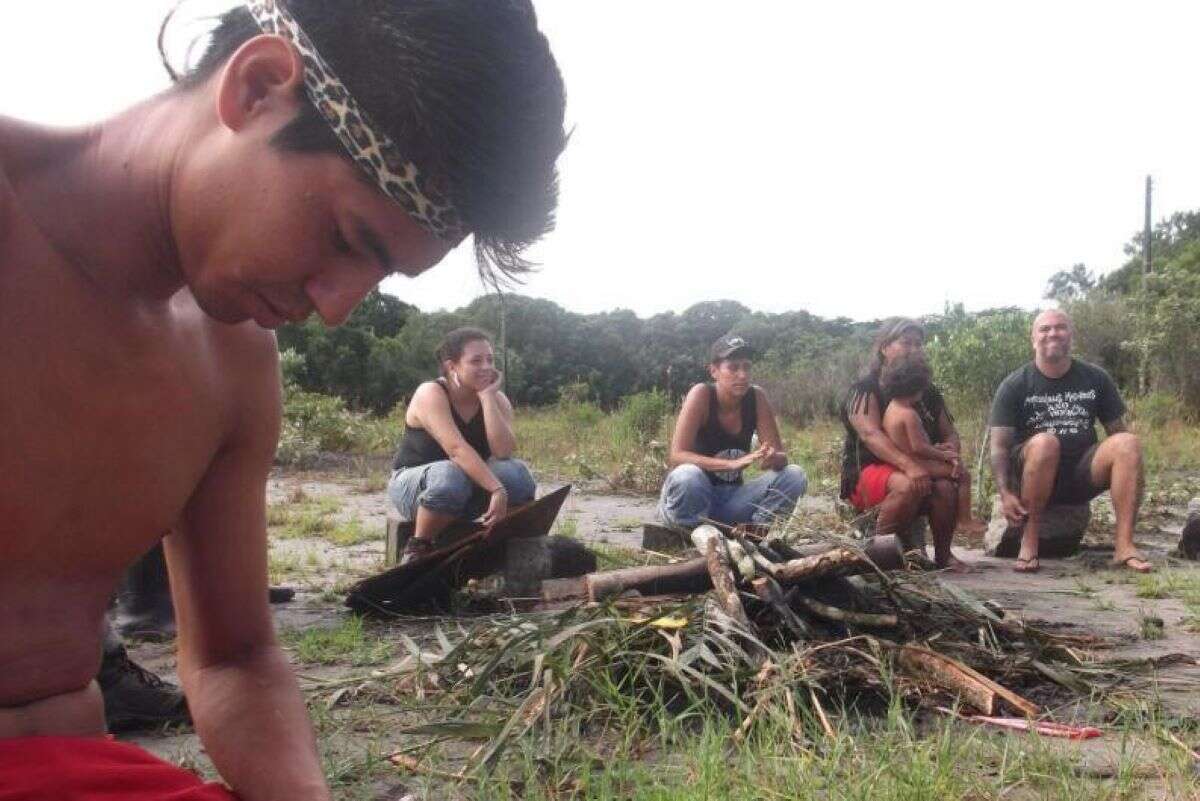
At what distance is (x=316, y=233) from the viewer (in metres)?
1.22

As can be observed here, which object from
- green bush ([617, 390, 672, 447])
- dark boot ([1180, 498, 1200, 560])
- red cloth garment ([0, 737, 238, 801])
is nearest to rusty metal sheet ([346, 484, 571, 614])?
red cloth garment ([0, 737, 238, 801])

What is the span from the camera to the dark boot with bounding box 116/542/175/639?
4.26 m

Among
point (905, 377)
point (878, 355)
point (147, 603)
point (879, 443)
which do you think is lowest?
point (147, 603)

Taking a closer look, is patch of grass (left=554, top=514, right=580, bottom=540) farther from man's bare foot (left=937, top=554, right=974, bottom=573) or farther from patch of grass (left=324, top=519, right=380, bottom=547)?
man's bare foot (left=937, top=554, right=974, bottom=573)

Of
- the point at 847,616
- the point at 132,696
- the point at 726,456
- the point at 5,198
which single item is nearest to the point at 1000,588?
the point at 726,456

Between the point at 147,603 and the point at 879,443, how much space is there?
3805 millimetres

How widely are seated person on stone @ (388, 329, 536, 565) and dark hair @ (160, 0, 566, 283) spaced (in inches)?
153

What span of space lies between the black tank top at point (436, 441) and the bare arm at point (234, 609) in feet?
12.3

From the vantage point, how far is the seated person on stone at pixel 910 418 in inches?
236

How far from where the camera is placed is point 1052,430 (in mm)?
6555

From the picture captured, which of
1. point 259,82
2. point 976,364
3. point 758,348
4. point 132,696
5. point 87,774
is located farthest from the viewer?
point 758,348

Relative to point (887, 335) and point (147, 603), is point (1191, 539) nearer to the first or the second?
point (887, 335)

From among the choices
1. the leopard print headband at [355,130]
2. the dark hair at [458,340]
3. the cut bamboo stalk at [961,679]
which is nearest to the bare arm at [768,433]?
the dark hair at [458,340]

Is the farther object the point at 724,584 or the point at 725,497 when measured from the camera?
the point at 725,497
